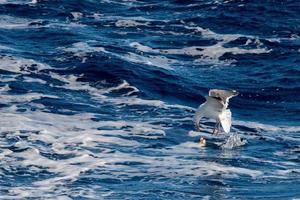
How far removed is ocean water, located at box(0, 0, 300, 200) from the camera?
19.2m

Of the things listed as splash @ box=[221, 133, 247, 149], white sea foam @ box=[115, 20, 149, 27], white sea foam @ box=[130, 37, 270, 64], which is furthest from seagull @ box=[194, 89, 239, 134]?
white sea foam @ box=[115, 20, 149, 27]

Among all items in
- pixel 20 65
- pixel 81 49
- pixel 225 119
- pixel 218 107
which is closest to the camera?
pixel 218 107

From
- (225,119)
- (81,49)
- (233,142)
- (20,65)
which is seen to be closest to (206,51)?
(81,49)

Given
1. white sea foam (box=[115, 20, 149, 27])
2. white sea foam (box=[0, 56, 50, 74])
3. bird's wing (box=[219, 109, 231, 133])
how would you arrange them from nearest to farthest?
bird's wing (box=[219, 109, 231, 133]) < white sea foam (box=[0, 56, 50, 74]) < white sea foam (box=[115, 20, 149, 27])

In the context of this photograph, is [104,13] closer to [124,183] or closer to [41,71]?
[41,71]

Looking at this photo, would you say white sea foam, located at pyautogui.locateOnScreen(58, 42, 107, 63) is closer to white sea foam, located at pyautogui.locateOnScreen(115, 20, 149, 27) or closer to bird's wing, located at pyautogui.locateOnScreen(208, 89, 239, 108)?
white sea foam, located at pyautogui.locateOnScreen(115, 20, 149, 27)

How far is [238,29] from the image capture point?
37406mm

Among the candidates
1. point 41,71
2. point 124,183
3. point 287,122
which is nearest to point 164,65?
point 41,71

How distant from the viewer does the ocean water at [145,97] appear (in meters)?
19.2

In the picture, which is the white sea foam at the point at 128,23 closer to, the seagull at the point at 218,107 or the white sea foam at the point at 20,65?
the white sea foam at the point at 20,65

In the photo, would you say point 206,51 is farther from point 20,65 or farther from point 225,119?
point 225,119

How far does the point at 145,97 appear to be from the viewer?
89.5ft

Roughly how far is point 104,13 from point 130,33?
13.4 feet

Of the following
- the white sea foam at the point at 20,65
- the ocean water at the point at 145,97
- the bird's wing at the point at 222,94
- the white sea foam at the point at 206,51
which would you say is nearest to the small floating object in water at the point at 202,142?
the ocean water at the point at 145,97
